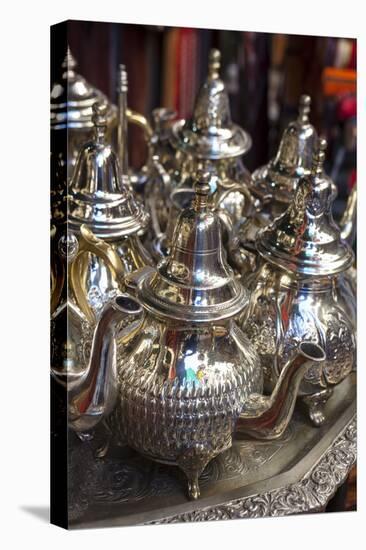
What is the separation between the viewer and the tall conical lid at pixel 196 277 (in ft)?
3.57

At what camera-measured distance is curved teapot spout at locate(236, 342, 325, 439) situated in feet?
3.85

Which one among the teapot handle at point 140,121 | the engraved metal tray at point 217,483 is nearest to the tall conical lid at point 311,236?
the engraved metal tray at point 217,483

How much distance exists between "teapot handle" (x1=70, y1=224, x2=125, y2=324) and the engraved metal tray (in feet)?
0.55

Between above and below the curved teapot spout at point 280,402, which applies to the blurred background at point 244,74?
above

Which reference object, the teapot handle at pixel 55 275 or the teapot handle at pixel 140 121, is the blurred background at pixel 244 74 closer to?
the teapot handle at pixel 140 121

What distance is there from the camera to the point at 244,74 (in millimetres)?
2396

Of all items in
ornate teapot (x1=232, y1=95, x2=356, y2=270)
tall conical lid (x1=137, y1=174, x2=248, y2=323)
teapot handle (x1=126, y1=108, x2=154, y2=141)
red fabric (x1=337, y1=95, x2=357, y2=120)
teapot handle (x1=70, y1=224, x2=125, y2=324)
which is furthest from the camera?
red fabric (x1=337, y1=95, x2=357, y2=120)

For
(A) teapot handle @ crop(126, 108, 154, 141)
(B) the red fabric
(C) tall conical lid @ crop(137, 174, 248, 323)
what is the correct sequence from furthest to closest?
(B) the red fabric → (A) teapot handle @ crop(126, 108, 154, 141) → (C) tall conical lid @ crop(137, 174, 248, 323)

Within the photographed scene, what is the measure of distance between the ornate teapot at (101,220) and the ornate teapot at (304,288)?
0.56ft

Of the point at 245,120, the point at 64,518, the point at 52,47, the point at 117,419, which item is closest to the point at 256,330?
the point at 117,419

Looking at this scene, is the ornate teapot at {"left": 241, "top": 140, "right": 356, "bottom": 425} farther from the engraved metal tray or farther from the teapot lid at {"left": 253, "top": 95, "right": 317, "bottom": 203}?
the teapot lid at {"left": 253, "top": 95, "right": 317, "bottom": 203}

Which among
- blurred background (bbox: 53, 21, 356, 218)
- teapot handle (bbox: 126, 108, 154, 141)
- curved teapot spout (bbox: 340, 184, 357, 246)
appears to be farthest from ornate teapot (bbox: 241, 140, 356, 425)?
blurred background (bbox: 53, 21, 356, 218)

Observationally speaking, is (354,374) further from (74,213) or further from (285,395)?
(74,213)

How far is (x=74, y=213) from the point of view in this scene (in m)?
1.28
